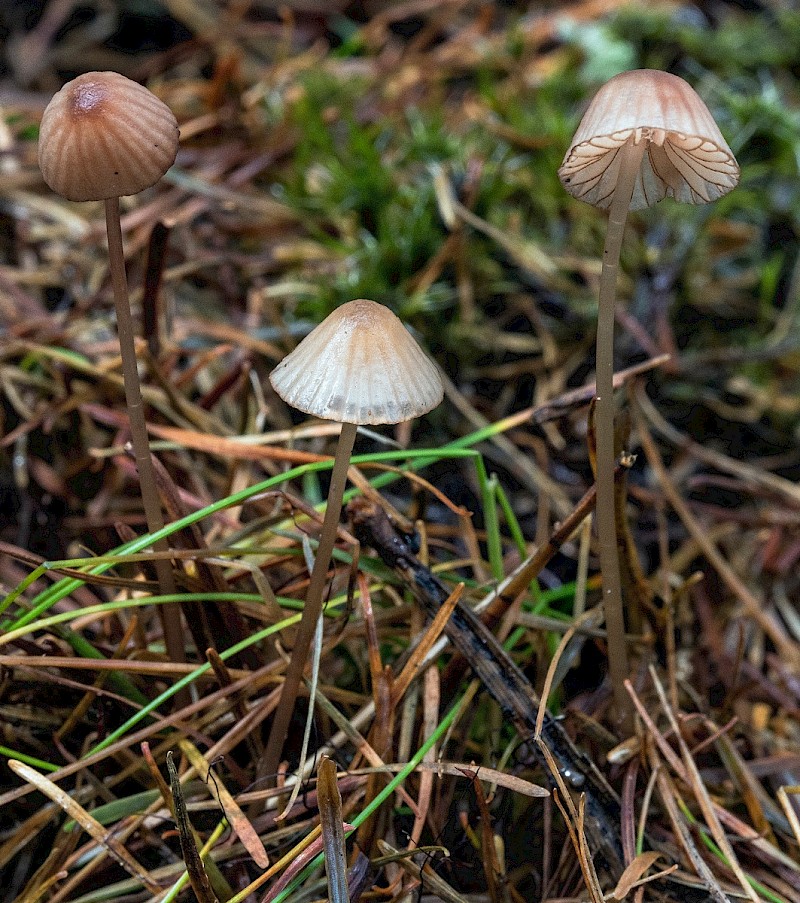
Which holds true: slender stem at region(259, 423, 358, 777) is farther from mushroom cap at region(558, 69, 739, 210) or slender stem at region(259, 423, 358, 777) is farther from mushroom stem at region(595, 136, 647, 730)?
mushroom cap at region(558, 69, 739, 210)

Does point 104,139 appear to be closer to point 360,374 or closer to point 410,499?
point 360,374

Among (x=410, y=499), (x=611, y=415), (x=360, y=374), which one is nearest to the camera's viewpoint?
(x=360, y=374)

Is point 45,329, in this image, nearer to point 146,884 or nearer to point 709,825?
point 146,884

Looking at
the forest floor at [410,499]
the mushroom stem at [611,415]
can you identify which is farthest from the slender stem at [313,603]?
the mushroom stem at [611,415]

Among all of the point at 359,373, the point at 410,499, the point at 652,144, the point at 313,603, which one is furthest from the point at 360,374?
the point at 410,499

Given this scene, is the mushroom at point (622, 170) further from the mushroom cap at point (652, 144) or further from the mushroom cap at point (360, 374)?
the mushroom cap at point (360, 374)

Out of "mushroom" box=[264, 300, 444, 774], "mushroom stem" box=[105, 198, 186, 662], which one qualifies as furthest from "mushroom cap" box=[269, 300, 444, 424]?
"mushroom stem" box=[105, 198, 186, 662]
